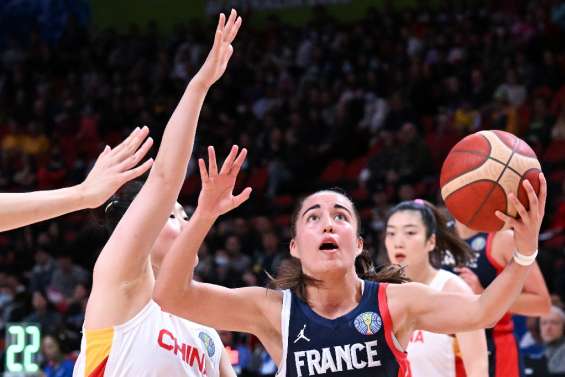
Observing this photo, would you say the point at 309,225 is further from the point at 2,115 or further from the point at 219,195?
the point at 2,115

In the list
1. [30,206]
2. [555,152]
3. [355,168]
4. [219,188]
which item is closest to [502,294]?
[219,188]

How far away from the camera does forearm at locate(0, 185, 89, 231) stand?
8.50ft

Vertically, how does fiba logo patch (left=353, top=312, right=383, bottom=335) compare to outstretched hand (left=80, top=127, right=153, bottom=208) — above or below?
below

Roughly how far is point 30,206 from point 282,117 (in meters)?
12.1

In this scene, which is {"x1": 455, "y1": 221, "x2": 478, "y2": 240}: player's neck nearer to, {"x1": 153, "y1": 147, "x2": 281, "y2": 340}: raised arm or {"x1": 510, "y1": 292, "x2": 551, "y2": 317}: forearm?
{"x1": 510, "y1": 292, "x2": 551, "y2": 317}: forearm

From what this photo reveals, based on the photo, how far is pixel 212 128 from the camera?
15156mm

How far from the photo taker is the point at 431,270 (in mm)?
5344

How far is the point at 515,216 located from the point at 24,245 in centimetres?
1105

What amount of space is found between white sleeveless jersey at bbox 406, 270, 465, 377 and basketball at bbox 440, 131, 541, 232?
5.09 feet

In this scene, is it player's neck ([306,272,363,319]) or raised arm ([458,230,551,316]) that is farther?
raised arm ([458,230,551,316])

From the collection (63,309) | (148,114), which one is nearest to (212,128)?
(148,114)

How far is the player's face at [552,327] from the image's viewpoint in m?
7.93

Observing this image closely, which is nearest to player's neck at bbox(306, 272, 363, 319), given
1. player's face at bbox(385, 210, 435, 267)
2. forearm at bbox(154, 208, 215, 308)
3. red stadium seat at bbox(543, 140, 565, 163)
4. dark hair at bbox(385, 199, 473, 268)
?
forearm at bbox(154, 208, 215, 308)

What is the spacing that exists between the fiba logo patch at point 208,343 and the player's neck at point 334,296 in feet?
1.34
